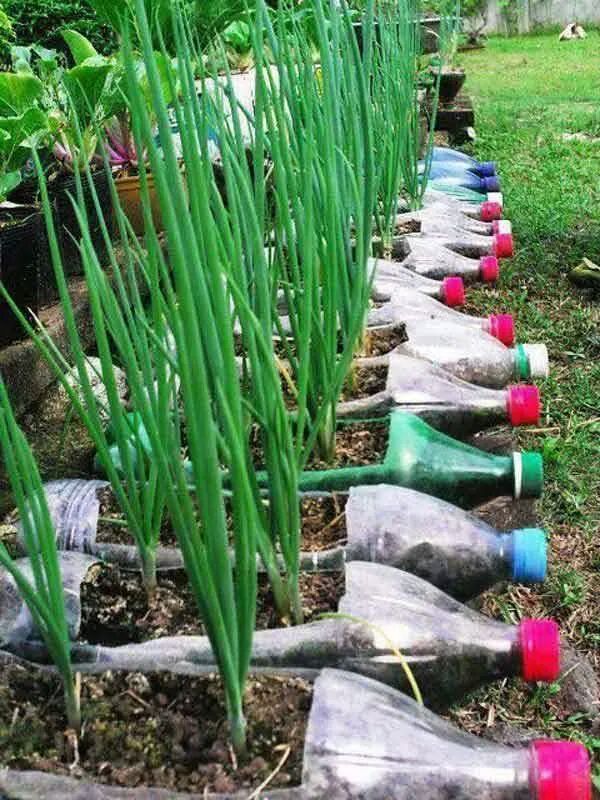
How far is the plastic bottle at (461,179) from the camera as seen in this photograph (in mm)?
3254

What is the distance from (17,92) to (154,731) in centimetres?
156

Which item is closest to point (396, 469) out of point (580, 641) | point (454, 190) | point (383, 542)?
point (383, 542)

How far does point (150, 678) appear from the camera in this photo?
95 centimetres

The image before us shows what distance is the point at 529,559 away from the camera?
1.15 metres

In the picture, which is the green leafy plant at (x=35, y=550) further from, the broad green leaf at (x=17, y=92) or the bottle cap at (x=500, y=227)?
the bottle cap at (x=500, y=227)

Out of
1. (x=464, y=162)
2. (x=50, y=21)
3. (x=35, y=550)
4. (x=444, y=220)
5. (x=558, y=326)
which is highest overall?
(x=50, y=21)

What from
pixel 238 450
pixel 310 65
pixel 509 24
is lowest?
pixel 509 24

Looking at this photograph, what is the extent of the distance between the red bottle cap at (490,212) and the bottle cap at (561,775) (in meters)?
2.10

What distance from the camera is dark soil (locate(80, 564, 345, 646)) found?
1061 millimetres

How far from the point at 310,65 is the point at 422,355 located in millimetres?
528


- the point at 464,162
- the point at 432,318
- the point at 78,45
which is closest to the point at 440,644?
the point at 432,318

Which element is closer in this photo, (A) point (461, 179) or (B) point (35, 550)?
(B) point (35, 550)

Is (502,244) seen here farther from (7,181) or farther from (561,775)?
(561,775)

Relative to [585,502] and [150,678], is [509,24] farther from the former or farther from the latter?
[150,678]
